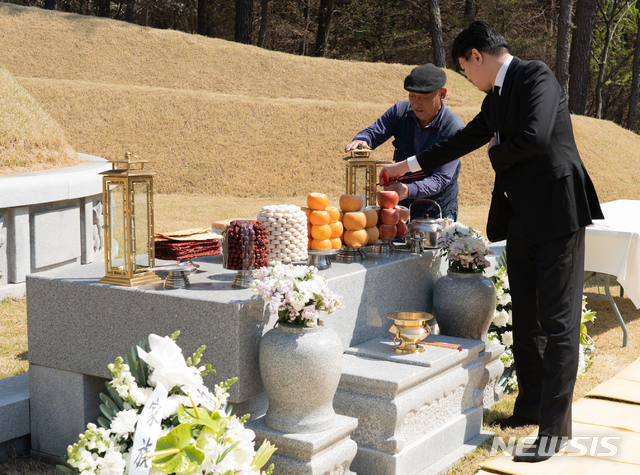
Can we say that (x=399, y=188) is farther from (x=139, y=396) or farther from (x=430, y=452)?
(x=139, y=396)

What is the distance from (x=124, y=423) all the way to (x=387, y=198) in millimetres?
2047

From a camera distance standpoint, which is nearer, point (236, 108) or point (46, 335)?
point (46, 335)

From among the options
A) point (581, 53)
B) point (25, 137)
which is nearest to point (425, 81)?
point (25, 137)

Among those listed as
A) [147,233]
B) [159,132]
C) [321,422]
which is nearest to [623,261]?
[321,422]

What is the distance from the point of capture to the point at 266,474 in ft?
6.90

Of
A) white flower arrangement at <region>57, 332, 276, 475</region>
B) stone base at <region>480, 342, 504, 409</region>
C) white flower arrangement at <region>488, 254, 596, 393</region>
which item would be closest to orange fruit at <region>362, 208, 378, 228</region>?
stone base at <region>480, 342, 504, 409</region>

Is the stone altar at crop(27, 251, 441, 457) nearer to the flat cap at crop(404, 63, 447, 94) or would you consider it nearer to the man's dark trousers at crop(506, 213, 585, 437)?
the man's dark trousers at crop(506, 213, 585, 437)

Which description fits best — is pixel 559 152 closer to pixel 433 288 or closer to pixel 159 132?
pixel 433 288

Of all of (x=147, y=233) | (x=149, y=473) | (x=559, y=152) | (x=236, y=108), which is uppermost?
(x=236, y=108)

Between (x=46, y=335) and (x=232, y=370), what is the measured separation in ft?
3.12

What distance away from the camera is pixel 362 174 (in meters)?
3.84

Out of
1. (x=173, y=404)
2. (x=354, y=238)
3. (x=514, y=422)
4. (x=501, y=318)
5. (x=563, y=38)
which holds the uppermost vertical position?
(x=563, y=38)

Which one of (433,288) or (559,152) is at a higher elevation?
(559,152)

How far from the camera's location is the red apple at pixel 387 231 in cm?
356
